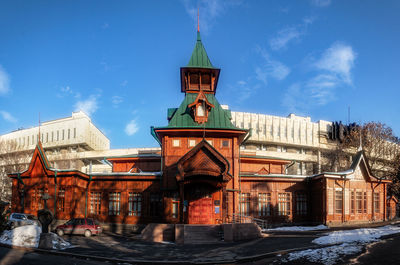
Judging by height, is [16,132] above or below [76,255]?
above

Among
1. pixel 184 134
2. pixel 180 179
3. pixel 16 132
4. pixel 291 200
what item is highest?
pixel 16 132

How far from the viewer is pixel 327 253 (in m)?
17.2

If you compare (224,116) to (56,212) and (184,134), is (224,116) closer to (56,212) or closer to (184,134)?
(184,134)

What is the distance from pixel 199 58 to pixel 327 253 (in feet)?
82.0

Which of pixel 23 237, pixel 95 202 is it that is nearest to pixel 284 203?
pixel 95 202

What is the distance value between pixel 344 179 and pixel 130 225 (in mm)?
19302

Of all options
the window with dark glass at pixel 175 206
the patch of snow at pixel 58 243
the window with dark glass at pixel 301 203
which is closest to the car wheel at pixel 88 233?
the patch of snow at pixel 58 243

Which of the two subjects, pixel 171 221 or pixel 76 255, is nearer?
pixel 76 255

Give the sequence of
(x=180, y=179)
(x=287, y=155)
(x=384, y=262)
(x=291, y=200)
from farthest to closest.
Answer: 1. (x=287, y=155)
2. (x=291, y=200)
3. (x=180, y=179)
4. (x=384, y=262)

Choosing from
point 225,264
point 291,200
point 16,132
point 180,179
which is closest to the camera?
point 225,264

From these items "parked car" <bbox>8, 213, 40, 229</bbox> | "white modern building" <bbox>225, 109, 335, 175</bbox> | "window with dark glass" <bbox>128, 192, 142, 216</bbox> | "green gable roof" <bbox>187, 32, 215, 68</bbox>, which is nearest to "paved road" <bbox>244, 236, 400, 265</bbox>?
"window with dark glass" <bbox>128, 192, 142, 216</bbox>

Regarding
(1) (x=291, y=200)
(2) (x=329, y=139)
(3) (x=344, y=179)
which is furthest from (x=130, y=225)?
(2) (x=329, y=139)

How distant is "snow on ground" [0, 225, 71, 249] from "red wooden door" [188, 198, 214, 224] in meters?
11.3

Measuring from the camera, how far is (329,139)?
9406 cm
